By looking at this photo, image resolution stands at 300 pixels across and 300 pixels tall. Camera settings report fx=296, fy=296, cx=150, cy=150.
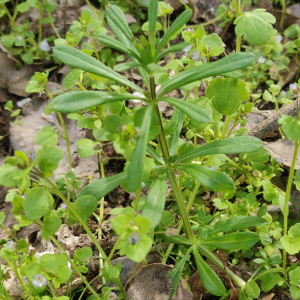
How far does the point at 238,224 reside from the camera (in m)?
1.85

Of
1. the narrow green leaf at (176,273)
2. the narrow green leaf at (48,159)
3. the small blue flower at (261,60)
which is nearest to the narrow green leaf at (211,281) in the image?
the narrow green leaf at (176,273)

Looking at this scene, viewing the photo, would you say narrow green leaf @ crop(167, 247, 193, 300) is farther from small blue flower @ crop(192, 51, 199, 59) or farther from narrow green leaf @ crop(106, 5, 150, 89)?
small blue flower @ crop(192, 51, 199, 59)

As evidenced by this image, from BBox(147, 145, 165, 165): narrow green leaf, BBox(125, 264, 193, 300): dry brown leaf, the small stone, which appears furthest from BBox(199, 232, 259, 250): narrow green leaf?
the small stone

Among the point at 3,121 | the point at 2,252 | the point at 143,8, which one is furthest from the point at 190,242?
the point at 143,8

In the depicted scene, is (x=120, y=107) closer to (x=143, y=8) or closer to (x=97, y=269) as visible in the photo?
(x=97, y=269)

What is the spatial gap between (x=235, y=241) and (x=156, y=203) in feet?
1.92

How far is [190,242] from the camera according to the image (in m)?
1.92

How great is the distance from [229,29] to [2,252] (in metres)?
3.55

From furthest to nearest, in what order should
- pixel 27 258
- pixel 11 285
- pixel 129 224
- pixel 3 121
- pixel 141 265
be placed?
pixel 3 121
pixel 11 285
pixel 141 265
pixel 27 258
pixel 129 224

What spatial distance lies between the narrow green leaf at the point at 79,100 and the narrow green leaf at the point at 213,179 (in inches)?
22.4

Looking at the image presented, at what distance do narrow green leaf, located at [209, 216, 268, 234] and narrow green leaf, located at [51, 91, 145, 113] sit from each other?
3.34ft

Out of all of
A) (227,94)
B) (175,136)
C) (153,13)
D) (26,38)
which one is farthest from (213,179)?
(26,38)

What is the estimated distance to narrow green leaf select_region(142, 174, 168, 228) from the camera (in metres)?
1.57

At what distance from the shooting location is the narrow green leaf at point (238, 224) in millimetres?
1787
